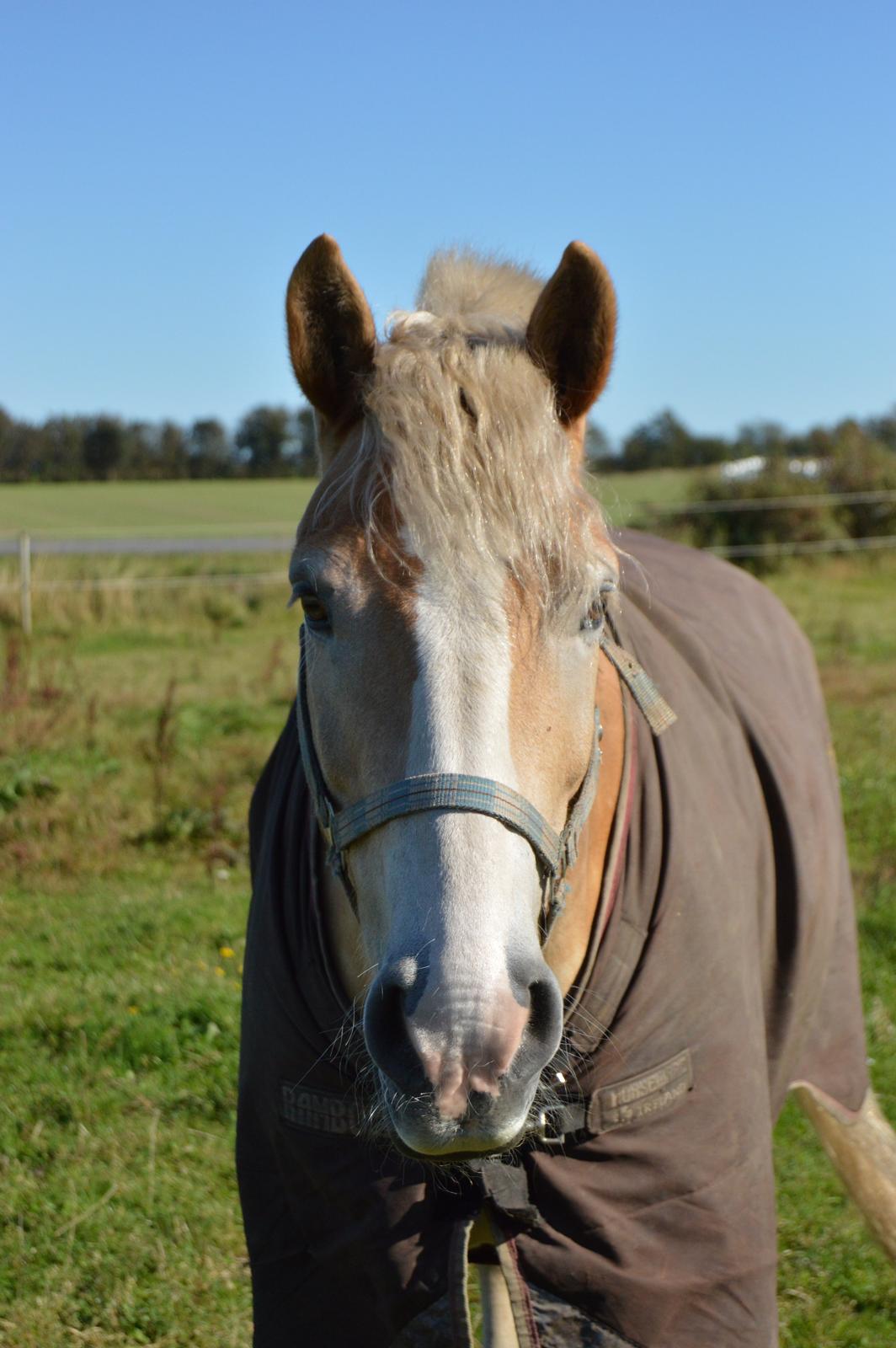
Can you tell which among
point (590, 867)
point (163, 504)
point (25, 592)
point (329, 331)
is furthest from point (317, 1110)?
point (163, 504)

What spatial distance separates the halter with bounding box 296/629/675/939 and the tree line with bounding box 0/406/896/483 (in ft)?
87.5

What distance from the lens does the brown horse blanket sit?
6.72 ft

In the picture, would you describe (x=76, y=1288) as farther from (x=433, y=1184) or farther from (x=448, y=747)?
(x=448, y=747)

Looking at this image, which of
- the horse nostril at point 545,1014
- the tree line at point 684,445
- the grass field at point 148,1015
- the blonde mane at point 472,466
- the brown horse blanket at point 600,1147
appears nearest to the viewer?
the horse nostril at point 545,1014

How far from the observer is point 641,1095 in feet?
6.74

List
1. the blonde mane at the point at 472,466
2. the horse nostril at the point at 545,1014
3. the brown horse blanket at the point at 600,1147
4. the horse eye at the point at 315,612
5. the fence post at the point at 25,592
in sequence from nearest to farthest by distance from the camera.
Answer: the horse nostril at the point at 545,1014 → the blonde mane at the point at 472,466 → the horse eye at the point at 315,612 → the brown horse blanket at the point at 600,1147 → the fence post at the point at 25,592

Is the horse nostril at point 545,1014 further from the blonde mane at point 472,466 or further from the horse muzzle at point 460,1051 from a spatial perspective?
the blonde mane at point 472,466

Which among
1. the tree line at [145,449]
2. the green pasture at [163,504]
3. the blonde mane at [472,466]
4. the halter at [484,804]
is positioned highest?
the tree line at [145,449]

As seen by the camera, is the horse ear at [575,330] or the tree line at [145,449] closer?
the horse ear at [575,330]

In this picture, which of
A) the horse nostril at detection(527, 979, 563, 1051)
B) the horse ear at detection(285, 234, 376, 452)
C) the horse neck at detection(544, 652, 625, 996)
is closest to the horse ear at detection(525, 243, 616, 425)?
the horse ear at detection(285, 234, 376, 452)

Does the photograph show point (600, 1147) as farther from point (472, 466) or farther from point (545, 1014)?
point (472, 466)

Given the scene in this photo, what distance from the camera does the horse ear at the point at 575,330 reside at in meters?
2.05

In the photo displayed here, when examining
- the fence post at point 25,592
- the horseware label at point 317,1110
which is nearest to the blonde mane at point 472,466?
the horseware label at point 317,1110

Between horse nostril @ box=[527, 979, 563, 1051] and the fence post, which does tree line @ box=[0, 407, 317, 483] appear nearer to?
the fence post
